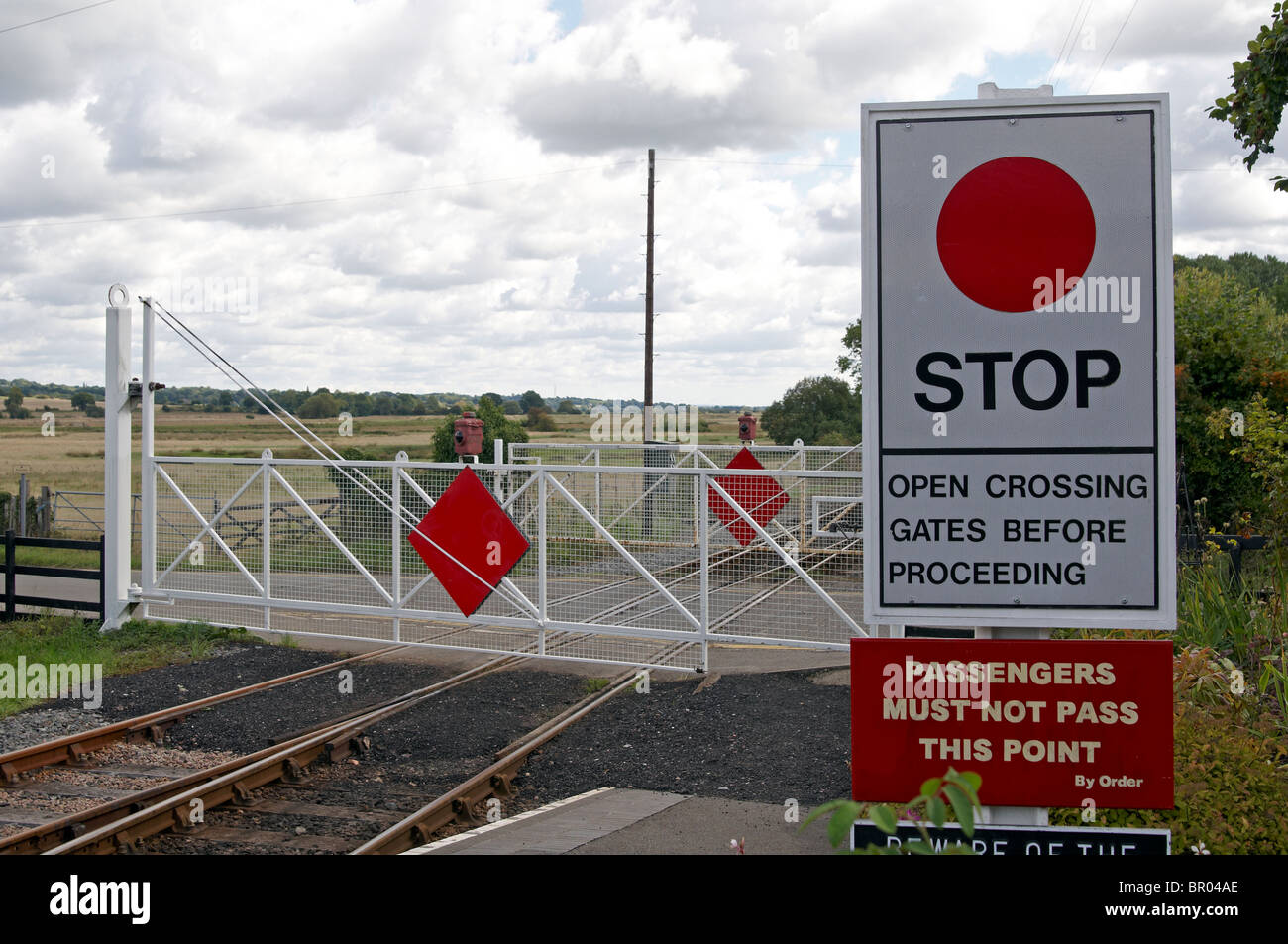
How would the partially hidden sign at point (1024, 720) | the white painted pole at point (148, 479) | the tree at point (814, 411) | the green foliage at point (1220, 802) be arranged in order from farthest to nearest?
the tree at point (814, 411) → the white painted pole at point (148, 479) → the green foliage at point (1220, 802) → the partially hidden sign at point (1024, 720)

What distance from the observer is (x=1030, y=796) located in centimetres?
262

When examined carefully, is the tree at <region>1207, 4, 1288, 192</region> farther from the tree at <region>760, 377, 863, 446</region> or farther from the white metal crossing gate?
the tree at <region>760, 377, 863, 446</region>

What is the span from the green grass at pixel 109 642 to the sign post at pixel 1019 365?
35.2ft

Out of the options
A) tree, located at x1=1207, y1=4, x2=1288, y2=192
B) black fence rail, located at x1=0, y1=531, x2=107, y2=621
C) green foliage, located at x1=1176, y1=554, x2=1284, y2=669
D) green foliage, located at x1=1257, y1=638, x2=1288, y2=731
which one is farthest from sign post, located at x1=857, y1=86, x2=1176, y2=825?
black fence rail, located at x1=0, y1=531, x2=107, y2=621

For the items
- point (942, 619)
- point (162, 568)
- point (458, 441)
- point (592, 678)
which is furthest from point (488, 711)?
point (942, 619)

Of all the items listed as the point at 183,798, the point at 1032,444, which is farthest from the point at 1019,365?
the point at 183,798

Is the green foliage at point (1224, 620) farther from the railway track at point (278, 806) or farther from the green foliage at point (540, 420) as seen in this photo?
the green foliage at point (540, 420)

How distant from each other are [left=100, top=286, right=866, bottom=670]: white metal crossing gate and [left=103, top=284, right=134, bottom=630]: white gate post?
0.06m

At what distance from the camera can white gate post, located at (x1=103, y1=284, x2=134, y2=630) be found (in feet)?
43.8

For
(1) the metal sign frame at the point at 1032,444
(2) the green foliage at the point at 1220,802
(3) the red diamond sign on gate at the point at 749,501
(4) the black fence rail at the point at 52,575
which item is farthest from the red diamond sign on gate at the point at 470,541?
(1) the metal sign frame at the point at 1032,444

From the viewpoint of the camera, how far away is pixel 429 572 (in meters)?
12.1

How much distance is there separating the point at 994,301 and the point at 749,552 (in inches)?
392

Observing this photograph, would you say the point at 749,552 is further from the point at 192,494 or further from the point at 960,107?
the point at 960,107

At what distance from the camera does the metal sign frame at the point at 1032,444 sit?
2682 mm
